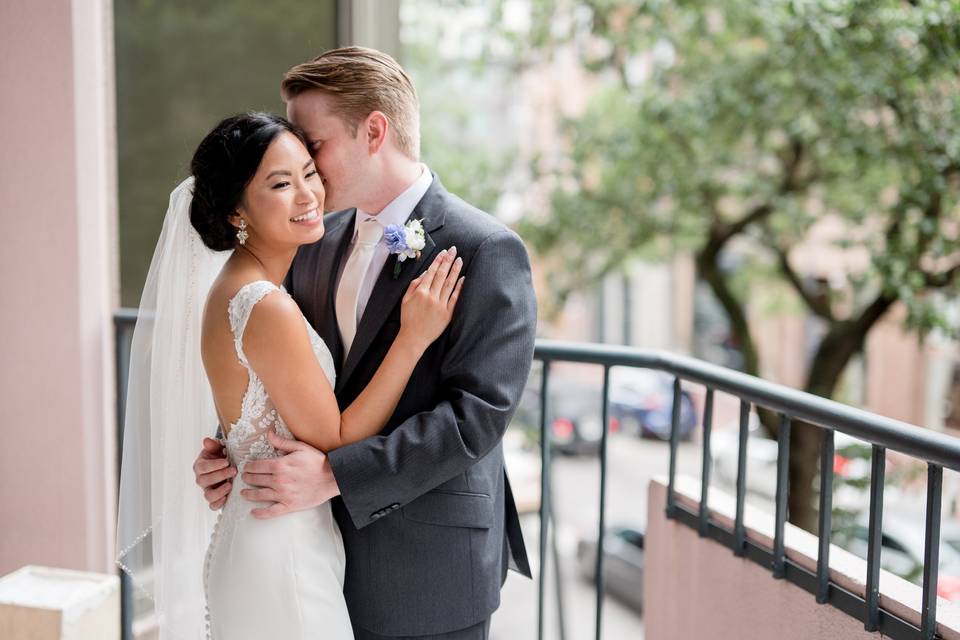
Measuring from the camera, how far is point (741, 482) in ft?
6.71

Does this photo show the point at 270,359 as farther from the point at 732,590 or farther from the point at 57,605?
the point at 732,590

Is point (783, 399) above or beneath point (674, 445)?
above

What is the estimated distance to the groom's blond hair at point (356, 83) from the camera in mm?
1656

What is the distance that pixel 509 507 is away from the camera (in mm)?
1896

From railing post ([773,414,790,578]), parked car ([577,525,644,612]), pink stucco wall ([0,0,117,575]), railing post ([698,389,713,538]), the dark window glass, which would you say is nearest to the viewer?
railing post ([773,414,790,578])

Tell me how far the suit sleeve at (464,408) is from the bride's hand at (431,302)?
3 cm

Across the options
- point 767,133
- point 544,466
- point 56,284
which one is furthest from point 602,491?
point 767,133

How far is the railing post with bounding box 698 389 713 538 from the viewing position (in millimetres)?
2145

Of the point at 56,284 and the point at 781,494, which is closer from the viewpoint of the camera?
the point at 781,494

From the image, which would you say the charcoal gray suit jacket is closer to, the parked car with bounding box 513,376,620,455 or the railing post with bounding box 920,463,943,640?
the railing post with bounding box 920,463,943,640

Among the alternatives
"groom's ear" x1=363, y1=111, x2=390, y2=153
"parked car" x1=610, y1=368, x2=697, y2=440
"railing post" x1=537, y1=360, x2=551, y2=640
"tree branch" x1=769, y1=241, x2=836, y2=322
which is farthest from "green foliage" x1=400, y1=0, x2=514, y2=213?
"parked car" x1=610, y1=368, x2=697, y2=440

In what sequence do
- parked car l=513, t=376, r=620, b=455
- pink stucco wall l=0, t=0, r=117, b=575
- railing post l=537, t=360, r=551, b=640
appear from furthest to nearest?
parked car l=513, t=376, r=620, b=455, pink stucco wall l=0, t=0, r=117, b=575, railing post l=537, t=360, r=551, b=640

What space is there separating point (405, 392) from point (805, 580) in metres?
0.95

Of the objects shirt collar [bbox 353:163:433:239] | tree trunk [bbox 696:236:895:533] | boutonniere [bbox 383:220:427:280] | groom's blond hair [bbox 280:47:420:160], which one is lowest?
tree trunk [bbox 696:236:895:533]
